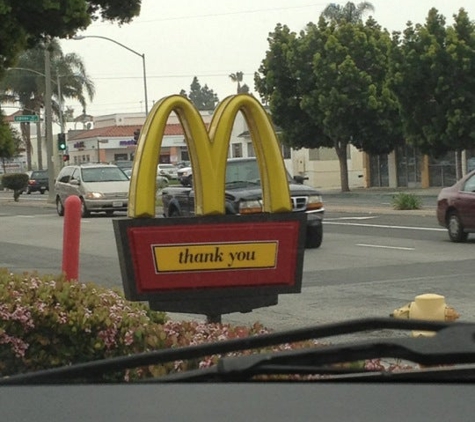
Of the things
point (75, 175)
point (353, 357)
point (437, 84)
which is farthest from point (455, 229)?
point (437, 84)

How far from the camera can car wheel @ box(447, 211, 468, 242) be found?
2005cm

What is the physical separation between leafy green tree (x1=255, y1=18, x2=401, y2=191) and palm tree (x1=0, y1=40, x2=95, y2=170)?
21705mm

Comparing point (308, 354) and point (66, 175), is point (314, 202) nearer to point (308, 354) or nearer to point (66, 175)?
point (308, 354)

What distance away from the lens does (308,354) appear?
103 inches

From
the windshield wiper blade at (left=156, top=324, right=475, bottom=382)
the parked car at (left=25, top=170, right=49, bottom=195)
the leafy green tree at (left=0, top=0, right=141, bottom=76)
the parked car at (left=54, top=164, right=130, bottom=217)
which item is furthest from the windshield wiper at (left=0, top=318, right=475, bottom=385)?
the parked car at (left=25, top=170, right=49, bottom=195)

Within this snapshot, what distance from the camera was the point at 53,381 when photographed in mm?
2715

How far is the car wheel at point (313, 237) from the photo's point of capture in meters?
20.1

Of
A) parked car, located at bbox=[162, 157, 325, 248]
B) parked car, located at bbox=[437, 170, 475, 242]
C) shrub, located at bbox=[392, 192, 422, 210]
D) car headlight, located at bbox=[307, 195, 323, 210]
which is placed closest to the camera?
parked car, located at bbox=[162, 157, 325, 248]

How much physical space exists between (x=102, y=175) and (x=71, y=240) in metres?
24.9

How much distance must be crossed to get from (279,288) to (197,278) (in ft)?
2.05

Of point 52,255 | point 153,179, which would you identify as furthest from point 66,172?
point 153,179

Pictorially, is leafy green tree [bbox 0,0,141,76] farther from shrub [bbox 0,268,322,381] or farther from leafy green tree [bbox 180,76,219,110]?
leafy green tree [bbox 180,76,219,110]

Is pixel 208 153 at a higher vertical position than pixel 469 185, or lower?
higher

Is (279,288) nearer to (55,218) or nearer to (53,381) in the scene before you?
(53,381)
